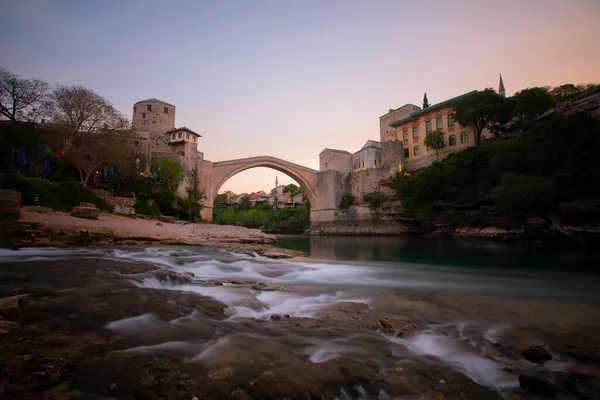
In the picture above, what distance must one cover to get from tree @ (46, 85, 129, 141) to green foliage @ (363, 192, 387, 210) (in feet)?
78.3

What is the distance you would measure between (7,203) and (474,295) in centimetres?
900

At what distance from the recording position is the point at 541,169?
1538 cm

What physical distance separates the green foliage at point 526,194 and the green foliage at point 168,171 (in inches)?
886

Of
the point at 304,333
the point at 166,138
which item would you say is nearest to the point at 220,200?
the point at 166,138

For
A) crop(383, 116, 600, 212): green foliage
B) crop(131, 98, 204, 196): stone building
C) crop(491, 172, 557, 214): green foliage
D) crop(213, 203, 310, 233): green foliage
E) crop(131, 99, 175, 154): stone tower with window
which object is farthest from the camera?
crop(213, 203, 310, 233): green foliage

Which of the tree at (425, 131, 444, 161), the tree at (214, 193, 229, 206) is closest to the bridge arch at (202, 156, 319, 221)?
the tree at (425, 131, 444, 161)

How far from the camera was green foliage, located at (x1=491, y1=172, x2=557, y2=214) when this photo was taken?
13938mm

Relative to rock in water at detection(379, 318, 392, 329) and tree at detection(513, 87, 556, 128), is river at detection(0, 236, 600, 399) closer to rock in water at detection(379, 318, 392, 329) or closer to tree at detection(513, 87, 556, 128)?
rock in water at detection(379, 318, 392, 329)

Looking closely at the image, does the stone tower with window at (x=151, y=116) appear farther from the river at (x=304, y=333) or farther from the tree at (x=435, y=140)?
the river at (x=304, y=333)

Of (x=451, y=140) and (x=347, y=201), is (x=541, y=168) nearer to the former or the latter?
(x=451, y=140)

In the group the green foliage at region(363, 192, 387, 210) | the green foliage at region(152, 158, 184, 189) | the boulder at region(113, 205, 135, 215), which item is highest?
the green foliage at region(152, 158, 184, 189)

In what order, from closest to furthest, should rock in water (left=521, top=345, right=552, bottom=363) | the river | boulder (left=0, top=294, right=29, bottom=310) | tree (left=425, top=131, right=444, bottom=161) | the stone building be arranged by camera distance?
1. the river
2. boulder (left=0, top=294, right=29, bottom=310)
3. rock in water (left=521, top=345, right=552, bottom=363)
4. the stone building
5. tree (left=425, top=131, right=444, bottom=161)

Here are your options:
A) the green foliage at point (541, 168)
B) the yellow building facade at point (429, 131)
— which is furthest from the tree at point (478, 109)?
the green foliage at point (541, 168)

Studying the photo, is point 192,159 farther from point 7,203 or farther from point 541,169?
point 541,169
